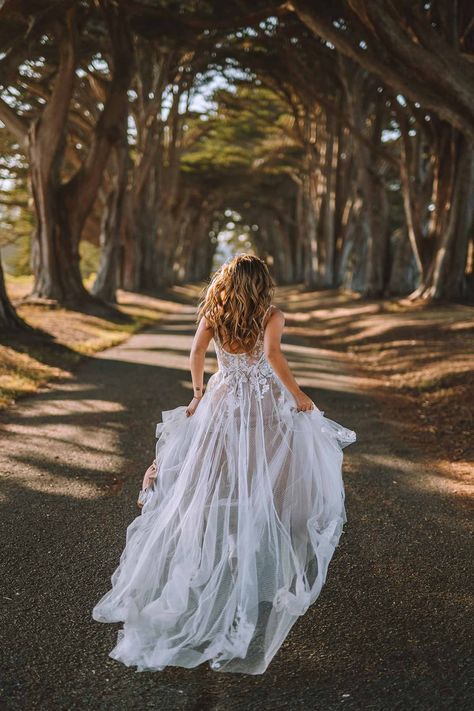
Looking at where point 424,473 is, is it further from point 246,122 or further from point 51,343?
point 246,122

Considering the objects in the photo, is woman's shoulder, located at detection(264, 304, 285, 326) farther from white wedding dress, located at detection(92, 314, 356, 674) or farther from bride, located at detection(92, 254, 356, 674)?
white wedding dress, located at detection(92, 314, 356, 674)

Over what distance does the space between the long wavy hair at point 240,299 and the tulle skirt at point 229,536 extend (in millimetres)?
304

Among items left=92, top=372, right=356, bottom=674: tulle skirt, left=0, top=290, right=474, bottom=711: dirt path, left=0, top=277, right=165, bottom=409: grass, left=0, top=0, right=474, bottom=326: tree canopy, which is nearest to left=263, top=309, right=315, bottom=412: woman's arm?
left=92, top=372, right=356, bottom=674: tulle skirt

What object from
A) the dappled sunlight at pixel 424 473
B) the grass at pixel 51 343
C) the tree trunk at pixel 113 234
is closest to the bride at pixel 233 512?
the dappled sunlight at pixel 424 473

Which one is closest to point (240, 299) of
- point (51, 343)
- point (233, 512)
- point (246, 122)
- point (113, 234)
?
point (233, 512)

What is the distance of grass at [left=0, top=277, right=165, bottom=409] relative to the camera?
370 inches

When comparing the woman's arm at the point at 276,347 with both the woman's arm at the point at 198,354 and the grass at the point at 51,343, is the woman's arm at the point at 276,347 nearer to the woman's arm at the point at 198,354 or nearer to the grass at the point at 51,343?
the woman's arm at the point at 198,354

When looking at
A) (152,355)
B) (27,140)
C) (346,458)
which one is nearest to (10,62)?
(27,140)

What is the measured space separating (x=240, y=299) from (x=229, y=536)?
46.0 inches

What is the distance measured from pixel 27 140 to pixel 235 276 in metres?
15.5

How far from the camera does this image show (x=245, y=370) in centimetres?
379

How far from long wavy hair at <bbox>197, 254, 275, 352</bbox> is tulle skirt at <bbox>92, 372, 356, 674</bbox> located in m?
0.30

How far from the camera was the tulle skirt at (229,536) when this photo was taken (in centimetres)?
305

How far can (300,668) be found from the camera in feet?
9.86
